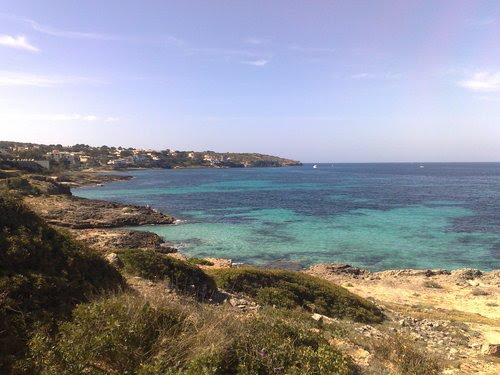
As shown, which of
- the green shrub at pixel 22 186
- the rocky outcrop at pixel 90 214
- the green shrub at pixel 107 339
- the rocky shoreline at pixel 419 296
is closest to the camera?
the green shrub at pixel 107 339

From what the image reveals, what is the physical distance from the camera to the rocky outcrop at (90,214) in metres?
43.5

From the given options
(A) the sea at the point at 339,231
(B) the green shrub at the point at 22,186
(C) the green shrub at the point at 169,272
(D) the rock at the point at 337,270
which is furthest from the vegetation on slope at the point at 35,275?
(B) the green shrub at the point at 22,186

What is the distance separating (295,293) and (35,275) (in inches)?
496

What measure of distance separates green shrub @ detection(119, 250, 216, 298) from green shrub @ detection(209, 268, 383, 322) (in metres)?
1.74

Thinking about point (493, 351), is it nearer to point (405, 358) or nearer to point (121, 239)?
point (405, 358)

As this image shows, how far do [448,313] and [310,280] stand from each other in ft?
27.3

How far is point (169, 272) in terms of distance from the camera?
50.0 ft

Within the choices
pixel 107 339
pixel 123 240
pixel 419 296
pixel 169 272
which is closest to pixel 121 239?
pixel 123 240

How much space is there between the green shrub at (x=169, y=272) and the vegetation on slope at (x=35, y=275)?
4.36m

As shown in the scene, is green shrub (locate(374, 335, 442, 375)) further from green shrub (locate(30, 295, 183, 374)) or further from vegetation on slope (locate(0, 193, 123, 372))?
vegetation on slope (locate(0, 193, 123, 372))

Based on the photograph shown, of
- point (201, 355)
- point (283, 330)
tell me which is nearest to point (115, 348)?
point (201, 355)

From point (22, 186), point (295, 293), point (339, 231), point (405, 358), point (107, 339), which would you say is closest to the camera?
point (107, 339)

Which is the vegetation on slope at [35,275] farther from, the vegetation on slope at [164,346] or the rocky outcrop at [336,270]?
the rocky outcrop at [336,270]

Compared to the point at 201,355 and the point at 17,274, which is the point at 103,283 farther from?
the point at 201,355
